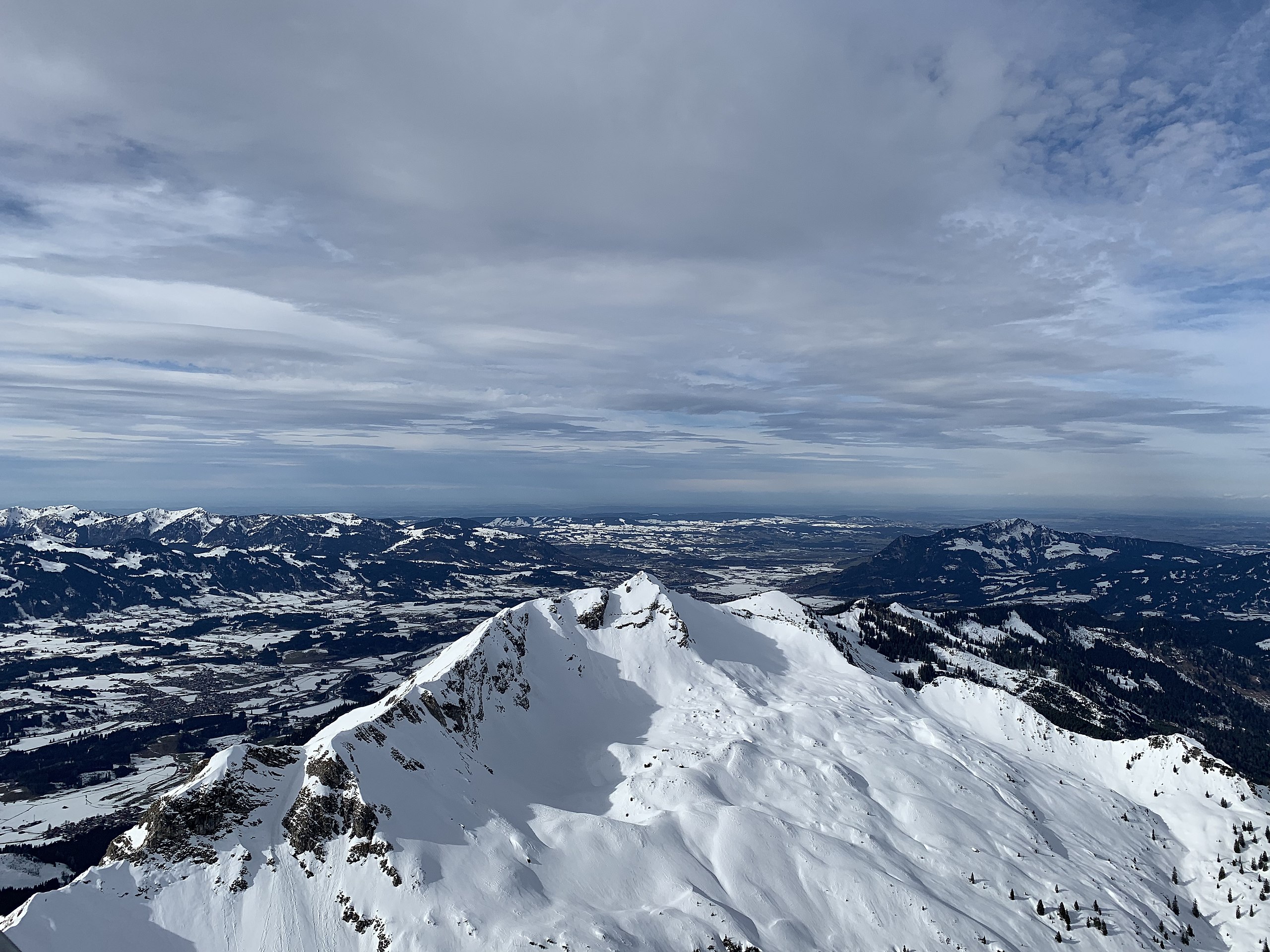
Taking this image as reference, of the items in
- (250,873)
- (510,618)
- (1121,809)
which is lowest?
(1121,809)

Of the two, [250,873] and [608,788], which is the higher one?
[250,873]

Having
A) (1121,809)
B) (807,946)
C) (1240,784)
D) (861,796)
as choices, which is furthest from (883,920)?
(1240,784)

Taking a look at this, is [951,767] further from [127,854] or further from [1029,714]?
[127,854]

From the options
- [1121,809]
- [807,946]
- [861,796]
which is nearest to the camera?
[807,946]

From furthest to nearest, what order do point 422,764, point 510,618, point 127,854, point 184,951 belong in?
1. point 510,618
2. point 422,764
3. point 127,854
4. point 184,951

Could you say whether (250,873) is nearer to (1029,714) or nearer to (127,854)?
(127,854)

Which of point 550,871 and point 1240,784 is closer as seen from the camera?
point 550,871

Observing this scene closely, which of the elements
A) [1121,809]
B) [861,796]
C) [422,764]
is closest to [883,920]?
[861,796]
